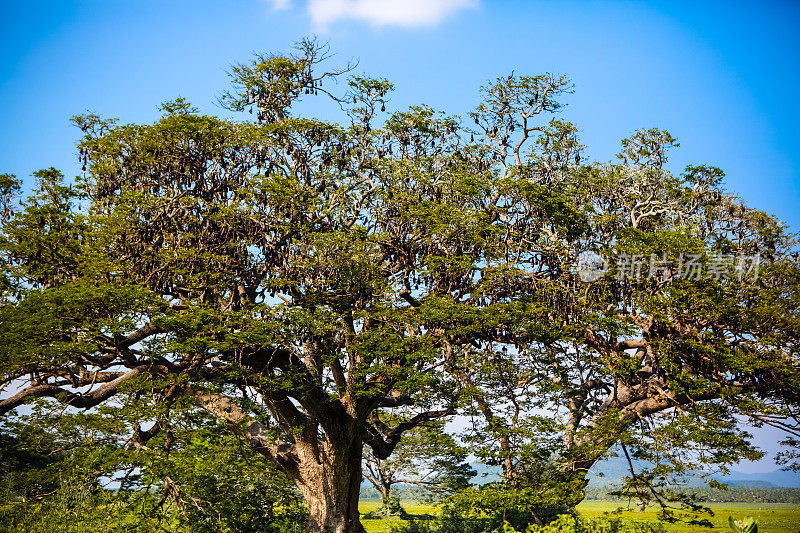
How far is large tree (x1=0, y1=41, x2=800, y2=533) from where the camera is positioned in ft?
51.6

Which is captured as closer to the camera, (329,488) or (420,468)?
(329,488)

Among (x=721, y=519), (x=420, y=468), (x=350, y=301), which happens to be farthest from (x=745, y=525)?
(x=721, y=519)

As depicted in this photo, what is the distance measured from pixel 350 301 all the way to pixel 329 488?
5505 millimetres

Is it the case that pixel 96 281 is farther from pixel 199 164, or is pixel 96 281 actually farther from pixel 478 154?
pixel 478 154

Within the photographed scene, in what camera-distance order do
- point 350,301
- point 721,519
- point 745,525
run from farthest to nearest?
1. point 721,519
2. point 350,301
3. point 745,525

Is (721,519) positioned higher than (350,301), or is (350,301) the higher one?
(350,301)

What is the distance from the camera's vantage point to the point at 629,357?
17.8m

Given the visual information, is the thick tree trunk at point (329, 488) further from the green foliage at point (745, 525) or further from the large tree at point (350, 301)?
the green foliage at point (745, 525)

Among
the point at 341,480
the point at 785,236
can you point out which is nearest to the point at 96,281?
the point at 341,480

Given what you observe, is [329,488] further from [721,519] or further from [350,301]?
[721,519]

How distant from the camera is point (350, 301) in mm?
16609

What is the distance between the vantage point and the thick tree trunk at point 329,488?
17266mm

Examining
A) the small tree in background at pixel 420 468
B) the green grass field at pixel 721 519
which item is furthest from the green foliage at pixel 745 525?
the small tree in background at pixel 420 468

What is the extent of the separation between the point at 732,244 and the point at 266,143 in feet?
47.8
